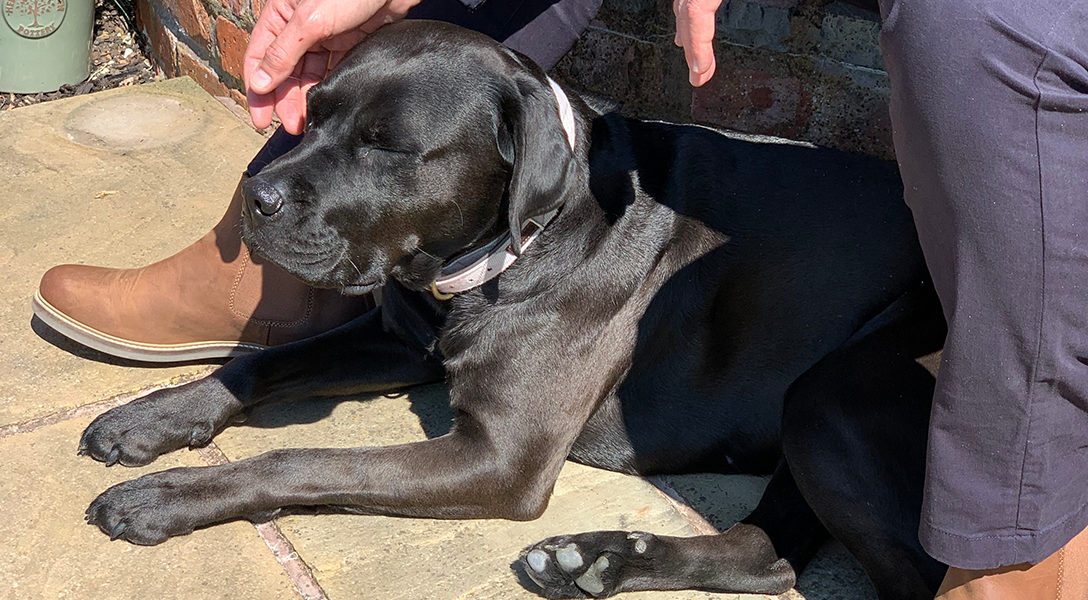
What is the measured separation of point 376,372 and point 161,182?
1.49 m

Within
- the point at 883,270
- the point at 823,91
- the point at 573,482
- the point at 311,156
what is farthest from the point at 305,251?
the point at 823,91

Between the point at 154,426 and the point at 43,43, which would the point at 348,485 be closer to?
the point at 154,426

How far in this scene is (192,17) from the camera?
4.74 metres

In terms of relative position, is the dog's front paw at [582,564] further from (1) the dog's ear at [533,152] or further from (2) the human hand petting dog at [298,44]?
(2) the human hand petting dog at [298,44]

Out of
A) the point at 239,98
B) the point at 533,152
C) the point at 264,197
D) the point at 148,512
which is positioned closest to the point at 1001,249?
the point at 533,152

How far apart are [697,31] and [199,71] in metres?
3.31

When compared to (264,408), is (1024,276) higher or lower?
higher

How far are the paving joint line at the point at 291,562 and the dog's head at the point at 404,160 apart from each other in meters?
0.58

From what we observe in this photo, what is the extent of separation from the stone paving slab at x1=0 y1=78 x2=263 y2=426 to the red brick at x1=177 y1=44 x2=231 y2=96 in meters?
0.06

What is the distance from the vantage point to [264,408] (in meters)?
2.93

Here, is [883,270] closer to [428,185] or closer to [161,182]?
[428,185]

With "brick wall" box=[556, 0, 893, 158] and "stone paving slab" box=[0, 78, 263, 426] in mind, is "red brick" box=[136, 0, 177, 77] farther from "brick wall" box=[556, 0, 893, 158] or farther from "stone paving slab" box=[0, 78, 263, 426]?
"brick wall" box=[556, 0, 893, 158]

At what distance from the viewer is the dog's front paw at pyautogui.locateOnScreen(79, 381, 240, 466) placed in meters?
2.65

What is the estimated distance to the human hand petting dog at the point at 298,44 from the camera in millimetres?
2445
